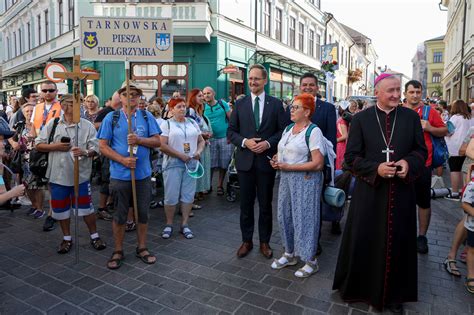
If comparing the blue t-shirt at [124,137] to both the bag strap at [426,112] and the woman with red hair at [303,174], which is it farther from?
the bag strap at [426,112]

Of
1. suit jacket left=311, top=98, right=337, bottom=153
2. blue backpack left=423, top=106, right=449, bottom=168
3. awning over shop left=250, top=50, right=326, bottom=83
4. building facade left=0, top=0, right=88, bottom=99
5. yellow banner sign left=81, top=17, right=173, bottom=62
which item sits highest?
building facade left=0, top=0, right=88, bottom=99

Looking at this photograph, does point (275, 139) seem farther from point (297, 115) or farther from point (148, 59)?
point (148, 59)

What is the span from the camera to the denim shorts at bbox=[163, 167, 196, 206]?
505cm

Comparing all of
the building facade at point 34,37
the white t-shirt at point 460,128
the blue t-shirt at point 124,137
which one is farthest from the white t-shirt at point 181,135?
the building facade at point 34,37

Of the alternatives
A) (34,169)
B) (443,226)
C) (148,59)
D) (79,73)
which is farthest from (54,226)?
(443,226)

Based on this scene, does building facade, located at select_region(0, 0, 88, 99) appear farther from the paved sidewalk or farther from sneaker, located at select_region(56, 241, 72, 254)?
the paved sidewalk

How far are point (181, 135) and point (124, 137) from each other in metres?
1.13

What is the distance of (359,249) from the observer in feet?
10.5

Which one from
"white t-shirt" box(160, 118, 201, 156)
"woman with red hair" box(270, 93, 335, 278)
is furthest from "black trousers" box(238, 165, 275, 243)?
"white t-shirt" box(160, 118, 201, 156)

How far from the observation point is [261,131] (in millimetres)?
4195

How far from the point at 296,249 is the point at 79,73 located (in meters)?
2.98

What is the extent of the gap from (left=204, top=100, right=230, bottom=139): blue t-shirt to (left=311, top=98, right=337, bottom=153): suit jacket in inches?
133

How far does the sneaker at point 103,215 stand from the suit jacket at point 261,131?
8.85ft

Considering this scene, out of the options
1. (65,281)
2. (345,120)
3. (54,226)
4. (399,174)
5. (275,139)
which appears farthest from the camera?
(345,120)
